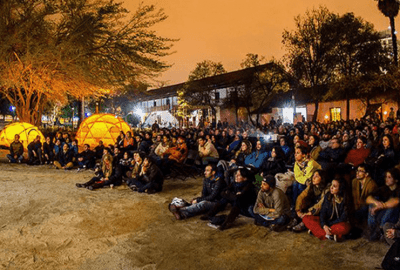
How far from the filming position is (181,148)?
11102 mm

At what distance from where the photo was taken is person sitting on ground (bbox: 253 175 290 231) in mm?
5582

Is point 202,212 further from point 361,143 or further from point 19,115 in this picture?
point 19,115

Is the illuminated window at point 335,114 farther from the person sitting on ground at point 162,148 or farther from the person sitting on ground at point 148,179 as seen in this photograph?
the person sitting on ground at point 148,179

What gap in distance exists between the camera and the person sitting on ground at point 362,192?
5316mm

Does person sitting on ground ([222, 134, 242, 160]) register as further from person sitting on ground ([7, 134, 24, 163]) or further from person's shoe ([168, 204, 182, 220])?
person sitting on ground ([7, 134, 24, 163])

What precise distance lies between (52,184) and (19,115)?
10970 mm

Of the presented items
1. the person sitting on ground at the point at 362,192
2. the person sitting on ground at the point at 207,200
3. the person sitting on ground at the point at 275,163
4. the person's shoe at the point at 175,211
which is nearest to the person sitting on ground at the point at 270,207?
the person sitting on ground at the point at 207,200

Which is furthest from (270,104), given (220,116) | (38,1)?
(38,1)

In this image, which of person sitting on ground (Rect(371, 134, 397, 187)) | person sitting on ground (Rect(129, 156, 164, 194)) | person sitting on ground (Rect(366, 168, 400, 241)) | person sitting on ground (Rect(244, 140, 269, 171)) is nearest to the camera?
person sitting on ground (Rect(366, 168, 400, 241))

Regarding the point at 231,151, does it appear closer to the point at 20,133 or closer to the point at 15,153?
the point at 15,153

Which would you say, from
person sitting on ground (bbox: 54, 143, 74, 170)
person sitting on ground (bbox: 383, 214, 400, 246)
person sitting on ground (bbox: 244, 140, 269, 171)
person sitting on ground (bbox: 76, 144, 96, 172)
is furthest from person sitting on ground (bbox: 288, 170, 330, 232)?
person sitting on ground (bbox: 54, 143, 74, 170)

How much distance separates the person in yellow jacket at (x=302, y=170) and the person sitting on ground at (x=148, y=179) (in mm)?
3617

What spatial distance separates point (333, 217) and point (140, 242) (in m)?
2.98

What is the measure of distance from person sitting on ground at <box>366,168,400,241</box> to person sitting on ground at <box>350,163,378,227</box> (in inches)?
8.5
